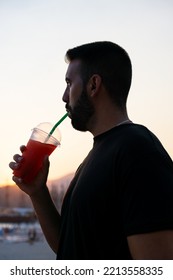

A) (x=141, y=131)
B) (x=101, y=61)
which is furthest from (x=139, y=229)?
(x=101, y=61)

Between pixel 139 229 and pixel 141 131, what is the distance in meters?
0.21

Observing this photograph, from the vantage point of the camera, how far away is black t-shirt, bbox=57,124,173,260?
743 mm

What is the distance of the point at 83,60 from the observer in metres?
1.03

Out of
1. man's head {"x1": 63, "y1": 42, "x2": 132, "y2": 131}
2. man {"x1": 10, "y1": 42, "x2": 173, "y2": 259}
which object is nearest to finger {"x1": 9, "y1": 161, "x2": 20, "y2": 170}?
man {"x1": 10, "y1": 42, "x2": 173, "y2": 259}

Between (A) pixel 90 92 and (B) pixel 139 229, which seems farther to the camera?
(A) pixel 90 92

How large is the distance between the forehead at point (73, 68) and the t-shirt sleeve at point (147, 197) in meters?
0.35

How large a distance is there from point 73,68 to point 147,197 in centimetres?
44

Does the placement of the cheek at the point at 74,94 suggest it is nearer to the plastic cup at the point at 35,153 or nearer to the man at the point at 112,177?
the man at the point at 112,177

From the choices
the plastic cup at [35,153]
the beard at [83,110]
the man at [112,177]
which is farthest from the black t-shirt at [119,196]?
the plastic cup at [35,153]

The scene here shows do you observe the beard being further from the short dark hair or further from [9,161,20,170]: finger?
[9,161,20,170]: finger

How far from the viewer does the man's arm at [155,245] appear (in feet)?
2.39

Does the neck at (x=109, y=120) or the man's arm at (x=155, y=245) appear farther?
the neck at (x=109, y=120)
